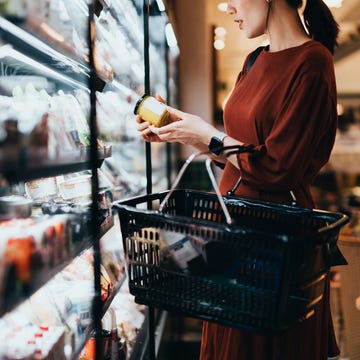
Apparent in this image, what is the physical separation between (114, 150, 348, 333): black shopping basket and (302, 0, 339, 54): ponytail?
695mm

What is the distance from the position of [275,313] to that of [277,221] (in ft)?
1.36

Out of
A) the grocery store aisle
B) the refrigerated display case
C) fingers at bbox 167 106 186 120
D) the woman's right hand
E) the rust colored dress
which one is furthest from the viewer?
the grocery store aisle

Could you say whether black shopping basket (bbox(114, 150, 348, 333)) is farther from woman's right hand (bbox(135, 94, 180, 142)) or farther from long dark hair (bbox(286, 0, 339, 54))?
long dark hair (bbox(286, 0, 339, 54))

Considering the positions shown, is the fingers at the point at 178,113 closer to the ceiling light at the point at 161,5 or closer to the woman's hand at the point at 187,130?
the woman's hand at the point at 187,130

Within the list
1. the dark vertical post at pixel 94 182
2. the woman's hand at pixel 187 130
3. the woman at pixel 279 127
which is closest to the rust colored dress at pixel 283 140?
the woman at pixel 279 127

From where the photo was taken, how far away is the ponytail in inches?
68.7

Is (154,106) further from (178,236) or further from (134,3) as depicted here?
(134,3)

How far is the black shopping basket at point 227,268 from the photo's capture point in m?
1.14

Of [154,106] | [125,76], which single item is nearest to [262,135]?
[154,106]

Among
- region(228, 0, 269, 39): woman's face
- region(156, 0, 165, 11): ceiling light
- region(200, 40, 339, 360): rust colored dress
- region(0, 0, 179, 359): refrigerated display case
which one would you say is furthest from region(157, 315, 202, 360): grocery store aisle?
region(228, 0, 269, 39): woman's face

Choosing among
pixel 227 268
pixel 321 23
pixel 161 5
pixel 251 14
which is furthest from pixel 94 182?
pixel 161 5

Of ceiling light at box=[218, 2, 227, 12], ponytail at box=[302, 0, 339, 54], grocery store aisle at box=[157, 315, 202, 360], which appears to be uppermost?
ceiling light at box=[218, 2, 227, 12]

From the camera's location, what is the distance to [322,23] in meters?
1.75

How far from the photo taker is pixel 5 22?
3.45 ft
